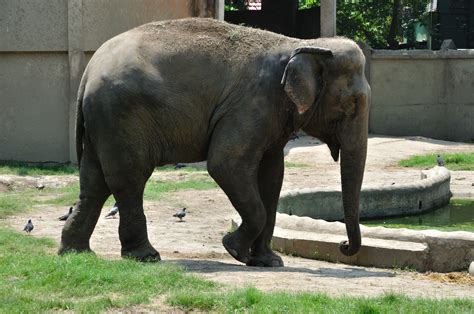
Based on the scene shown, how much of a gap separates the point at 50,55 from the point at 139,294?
12.7 meters

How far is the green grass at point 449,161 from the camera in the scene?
772 inches

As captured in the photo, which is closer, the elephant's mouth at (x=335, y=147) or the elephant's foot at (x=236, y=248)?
the elephant's foot at (x=236, y=248)

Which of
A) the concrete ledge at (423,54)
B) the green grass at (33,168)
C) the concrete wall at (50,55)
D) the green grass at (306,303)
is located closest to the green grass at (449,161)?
the concrete wall at (50,55)

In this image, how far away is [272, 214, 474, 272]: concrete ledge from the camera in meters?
10.1

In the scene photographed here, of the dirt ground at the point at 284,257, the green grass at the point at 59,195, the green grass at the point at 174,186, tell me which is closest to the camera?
the dirt ground at the point at 284,257

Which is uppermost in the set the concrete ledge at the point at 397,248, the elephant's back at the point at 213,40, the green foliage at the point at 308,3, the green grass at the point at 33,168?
the green foliage at the point at 308,3

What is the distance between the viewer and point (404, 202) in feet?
48.2

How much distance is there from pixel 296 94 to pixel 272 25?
23947 mm

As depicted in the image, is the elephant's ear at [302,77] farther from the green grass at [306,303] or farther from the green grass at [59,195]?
the green grass at [59,195]

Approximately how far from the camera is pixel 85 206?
983 centimetres

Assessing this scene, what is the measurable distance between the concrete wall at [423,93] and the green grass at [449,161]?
4933mm

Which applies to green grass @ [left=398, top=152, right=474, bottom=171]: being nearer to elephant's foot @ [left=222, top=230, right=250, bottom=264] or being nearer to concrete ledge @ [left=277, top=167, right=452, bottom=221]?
concrete ledge @ [left=277, top=167, right=452, bottom=221]

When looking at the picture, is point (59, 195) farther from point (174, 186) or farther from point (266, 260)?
point (266, 260)

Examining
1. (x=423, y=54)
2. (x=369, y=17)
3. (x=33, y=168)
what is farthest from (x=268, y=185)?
(x=369, y=17)
